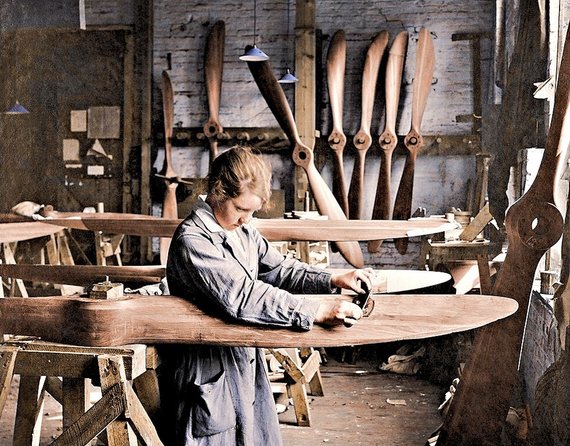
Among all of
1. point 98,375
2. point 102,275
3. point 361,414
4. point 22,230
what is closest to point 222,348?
point 98,375

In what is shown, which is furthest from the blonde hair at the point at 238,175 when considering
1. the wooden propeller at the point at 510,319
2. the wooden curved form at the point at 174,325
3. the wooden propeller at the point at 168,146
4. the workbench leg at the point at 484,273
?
the wooden propeller at the point at 168,146

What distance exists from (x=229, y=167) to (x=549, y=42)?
7.70 feet

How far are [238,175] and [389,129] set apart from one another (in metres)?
4.52

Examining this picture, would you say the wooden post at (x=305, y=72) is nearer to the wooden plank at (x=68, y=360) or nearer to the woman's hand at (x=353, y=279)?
the woman's hand at (x=353, y=279)

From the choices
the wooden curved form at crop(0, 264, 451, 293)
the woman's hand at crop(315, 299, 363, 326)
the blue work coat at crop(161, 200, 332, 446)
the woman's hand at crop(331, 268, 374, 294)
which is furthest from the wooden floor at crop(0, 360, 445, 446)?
the woman's hand at crop(315, 299, 363, 326)

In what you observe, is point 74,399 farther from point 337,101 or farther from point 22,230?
point 337,101

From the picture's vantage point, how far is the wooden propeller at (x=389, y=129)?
6.63m

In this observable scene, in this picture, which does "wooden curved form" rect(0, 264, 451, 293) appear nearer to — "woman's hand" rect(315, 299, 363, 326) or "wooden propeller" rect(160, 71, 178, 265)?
"woman's hand" rect(315, 299, 363, 326)

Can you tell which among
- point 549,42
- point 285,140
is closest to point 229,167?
point 549,42

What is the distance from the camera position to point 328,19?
709 centimetres

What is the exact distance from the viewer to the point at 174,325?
2285mm

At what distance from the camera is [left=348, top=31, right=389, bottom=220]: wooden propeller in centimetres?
669

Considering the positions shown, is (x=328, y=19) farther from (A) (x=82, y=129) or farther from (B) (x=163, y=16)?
(A) (x=82, y=129)

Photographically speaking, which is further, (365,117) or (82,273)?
(365,117)
